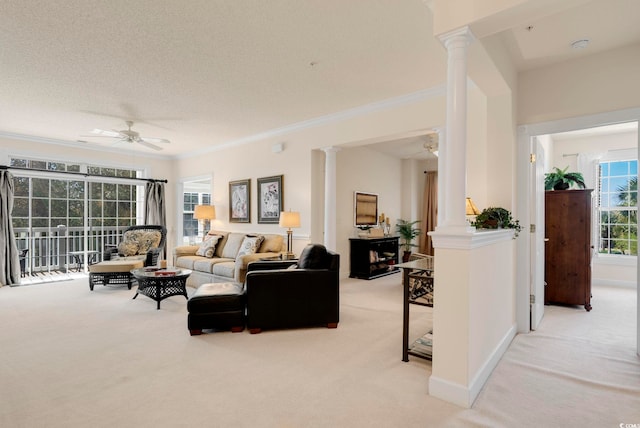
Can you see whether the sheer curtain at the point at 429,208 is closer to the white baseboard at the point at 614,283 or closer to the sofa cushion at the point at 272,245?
the white baseboard at the point at 614,283

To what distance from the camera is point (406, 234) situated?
24.3 ft

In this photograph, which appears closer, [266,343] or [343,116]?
[266,343]

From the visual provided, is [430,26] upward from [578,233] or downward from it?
upward

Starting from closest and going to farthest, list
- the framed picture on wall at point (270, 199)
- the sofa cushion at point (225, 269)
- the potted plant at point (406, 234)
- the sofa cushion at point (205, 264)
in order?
1. the sofa cushion at point (225, 269)
2. the sofa cushion at point (205, 264)
3. the framed picture on wall at point (270, 199)
4. the potted plant at point (406, 234)

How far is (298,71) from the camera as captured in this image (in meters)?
3.53

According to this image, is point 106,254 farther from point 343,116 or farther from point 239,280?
point 343,116

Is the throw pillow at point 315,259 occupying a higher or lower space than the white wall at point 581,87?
lower

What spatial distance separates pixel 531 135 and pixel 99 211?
789 cm

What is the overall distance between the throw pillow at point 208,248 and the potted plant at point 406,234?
3.98 meters

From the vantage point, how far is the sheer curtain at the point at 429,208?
7859 millimetres

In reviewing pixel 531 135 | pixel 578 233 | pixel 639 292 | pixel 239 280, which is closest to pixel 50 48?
pixel 239 280

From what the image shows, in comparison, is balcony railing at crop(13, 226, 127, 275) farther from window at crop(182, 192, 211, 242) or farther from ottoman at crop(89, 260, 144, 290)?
window at crop(182, 192, 211, 242)

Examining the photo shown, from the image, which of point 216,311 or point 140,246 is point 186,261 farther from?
point 216,311

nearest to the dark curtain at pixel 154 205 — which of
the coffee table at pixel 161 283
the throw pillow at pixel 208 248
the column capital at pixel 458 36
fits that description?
the throw pillow at pixel 208 248
